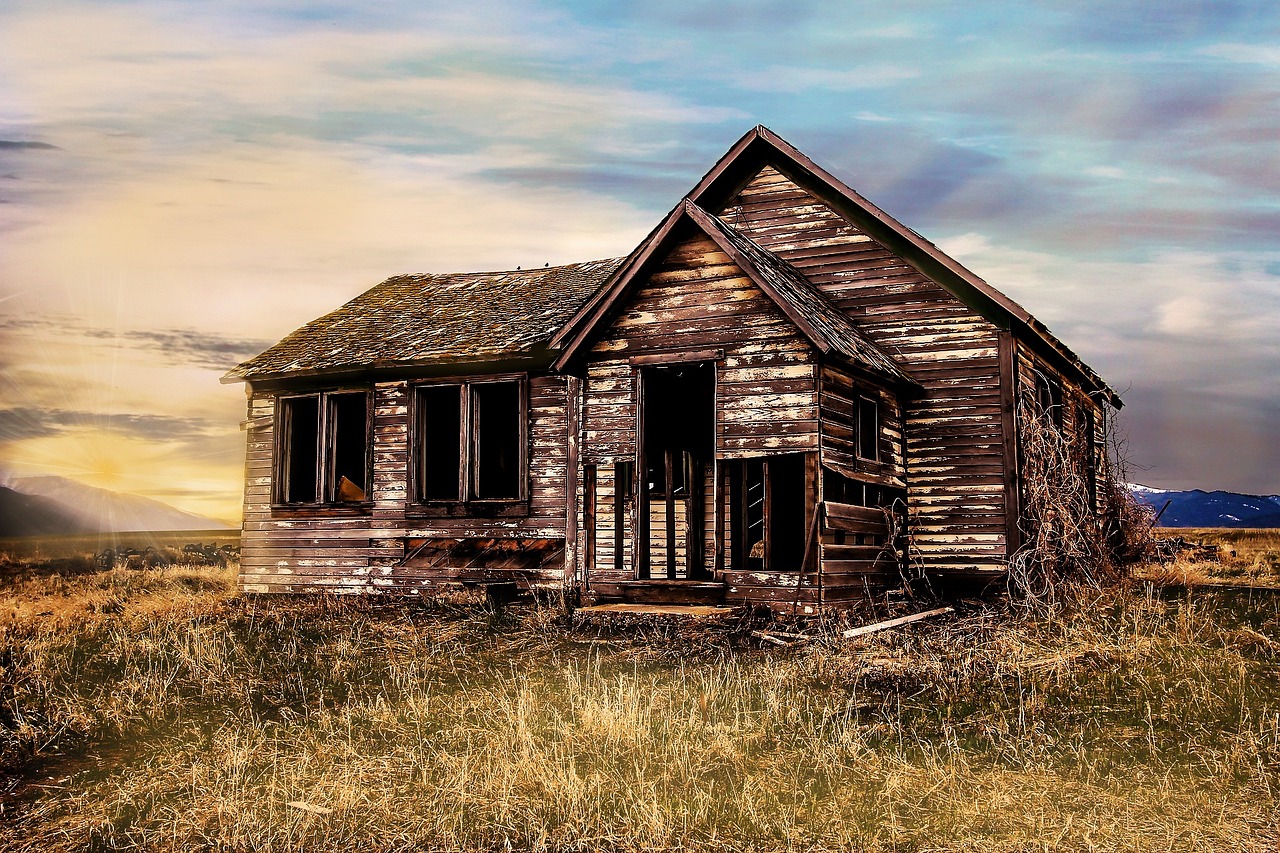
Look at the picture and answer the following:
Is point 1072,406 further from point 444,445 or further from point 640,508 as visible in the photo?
point 444,445

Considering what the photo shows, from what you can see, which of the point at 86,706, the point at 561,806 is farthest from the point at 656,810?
the point at 86,706

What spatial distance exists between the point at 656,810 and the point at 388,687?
4666 mm

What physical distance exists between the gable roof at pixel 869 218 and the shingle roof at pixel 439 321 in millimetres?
3345

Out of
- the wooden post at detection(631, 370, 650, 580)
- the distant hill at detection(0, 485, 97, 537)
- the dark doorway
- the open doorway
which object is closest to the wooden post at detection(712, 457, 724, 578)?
the wooden post at detection(631, 370, 650, 580)

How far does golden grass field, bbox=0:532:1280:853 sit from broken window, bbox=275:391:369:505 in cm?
546

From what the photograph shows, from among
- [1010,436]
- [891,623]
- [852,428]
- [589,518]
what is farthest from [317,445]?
[1010,436]

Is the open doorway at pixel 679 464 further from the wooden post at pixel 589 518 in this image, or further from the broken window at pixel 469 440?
the broken window at pixel 469 440

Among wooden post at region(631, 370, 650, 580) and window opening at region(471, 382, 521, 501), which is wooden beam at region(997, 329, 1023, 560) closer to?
wooden post at region(631, 370, 650, 580)

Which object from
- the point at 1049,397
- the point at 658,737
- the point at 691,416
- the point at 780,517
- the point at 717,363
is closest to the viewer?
the point at 658,737

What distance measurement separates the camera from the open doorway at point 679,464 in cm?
1652

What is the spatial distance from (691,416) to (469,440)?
11.7ft

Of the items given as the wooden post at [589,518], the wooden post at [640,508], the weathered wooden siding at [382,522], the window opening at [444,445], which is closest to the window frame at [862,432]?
the wooden post at [640,508]

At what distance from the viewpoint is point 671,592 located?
13664 millimetres

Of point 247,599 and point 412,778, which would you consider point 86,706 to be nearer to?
→ point 412,778
